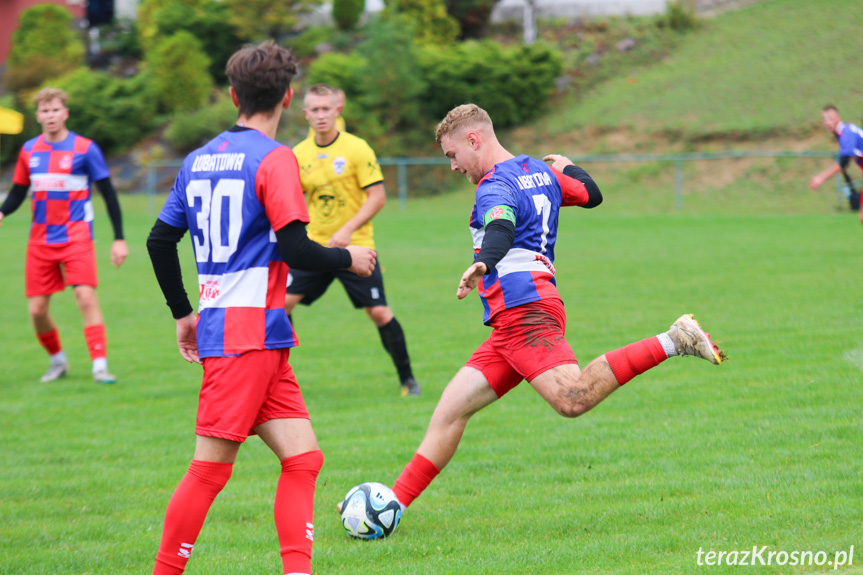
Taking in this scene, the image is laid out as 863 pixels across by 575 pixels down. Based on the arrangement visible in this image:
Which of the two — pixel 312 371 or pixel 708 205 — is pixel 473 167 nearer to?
pixel 312 371

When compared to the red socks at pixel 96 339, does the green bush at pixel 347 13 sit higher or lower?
higher

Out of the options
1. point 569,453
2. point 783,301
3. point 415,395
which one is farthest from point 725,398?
point 783,301

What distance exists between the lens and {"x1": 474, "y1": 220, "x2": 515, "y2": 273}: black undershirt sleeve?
143 inches

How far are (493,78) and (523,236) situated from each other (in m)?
31.0

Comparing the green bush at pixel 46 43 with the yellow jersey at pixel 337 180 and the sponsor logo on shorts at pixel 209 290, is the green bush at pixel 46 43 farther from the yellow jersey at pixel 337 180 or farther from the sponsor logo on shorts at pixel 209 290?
the sponsor logo on shorts at pixel 209 290

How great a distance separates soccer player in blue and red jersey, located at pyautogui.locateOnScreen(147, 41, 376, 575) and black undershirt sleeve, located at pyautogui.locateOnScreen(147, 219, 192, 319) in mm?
137

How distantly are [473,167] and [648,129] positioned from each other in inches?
1171

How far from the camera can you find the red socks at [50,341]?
8.19 metres

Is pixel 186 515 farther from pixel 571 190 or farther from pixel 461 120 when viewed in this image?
pixel 571 190

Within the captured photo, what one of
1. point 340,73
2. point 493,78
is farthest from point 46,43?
point 493,78

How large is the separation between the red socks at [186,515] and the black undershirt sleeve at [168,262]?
652 millimetres

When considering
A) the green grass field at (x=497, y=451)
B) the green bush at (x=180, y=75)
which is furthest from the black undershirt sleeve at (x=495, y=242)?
the green bush at (x=180, y=75)

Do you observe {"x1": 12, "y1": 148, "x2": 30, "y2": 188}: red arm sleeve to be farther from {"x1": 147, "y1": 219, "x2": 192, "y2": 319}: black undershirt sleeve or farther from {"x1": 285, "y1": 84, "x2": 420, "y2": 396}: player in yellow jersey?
{"x1": 147, "y1": 219, "x2": 192, "y2": 319}: black undershirt sleeve

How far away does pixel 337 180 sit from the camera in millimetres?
7246
